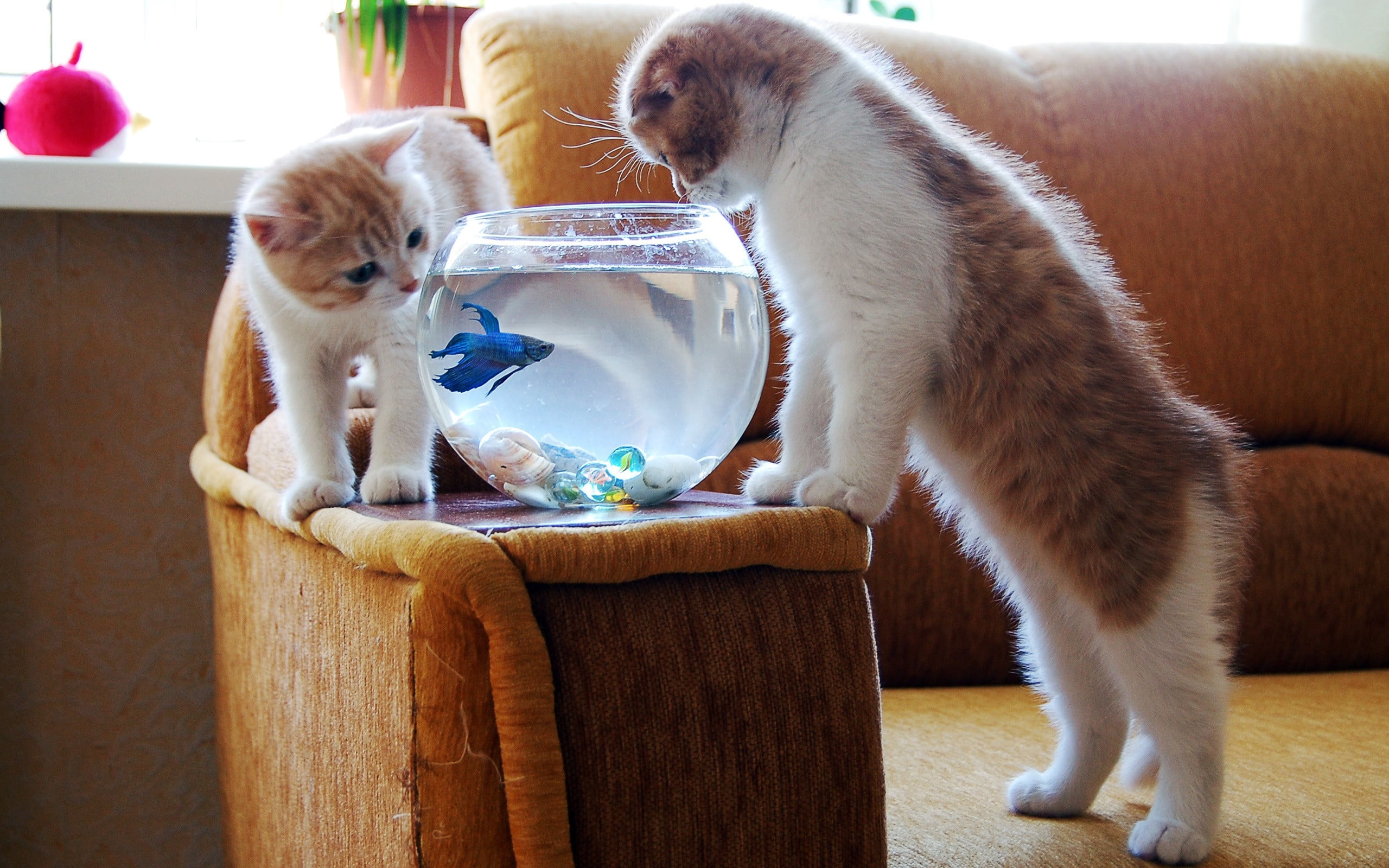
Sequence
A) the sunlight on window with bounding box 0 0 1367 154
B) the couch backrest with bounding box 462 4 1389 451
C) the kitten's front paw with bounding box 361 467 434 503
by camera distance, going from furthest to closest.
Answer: the sunlight on window with bounding box 0 0 1367 154, the couch backrest with bounding box 462 4 1389 451, the kitten's front paw with bounding box 361 467 434 503

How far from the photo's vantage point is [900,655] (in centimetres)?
154

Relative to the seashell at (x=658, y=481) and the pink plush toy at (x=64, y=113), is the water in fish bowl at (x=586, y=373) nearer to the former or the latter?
the seashell at (x=658, y=481)

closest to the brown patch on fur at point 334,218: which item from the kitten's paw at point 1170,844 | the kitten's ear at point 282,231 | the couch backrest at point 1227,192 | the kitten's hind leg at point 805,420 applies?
the kitten's ear at point 282,231

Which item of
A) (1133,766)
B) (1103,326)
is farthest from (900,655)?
(1103,326)

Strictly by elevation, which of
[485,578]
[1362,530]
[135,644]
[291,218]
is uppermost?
[291,218]

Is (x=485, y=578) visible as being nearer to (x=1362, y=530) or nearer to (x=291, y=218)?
(x=291, y=218)

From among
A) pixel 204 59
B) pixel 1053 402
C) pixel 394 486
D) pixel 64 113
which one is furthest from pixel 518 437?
pixel 204 59

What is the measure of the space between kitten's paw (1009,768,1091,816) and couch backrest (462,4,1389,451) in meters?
0.69

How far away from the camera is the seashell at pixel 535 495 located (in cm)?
89

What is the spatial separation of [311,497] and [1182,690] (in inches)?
30.1

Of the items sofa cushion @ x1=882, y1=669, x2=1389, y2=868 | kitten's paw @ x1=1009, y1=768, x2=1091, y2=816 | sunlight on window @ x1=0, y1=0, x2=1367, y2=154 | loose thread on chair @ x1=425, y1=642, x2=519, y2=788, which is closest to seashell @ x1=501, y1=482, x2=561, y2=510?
loose thread on chair @ x1=425, y1=642, x2=519, y2=788

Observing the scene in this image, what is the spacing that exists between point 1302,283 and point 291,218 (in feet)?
4.98

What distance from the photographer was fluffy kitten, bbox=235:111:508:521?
0.95 metres

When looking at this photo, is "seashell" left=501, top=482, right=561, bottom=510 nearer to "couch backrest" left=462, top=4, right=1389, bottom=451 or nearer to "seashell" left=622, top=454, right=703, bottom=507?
"seashell" left=622, top=454, right=703, bottom=507
